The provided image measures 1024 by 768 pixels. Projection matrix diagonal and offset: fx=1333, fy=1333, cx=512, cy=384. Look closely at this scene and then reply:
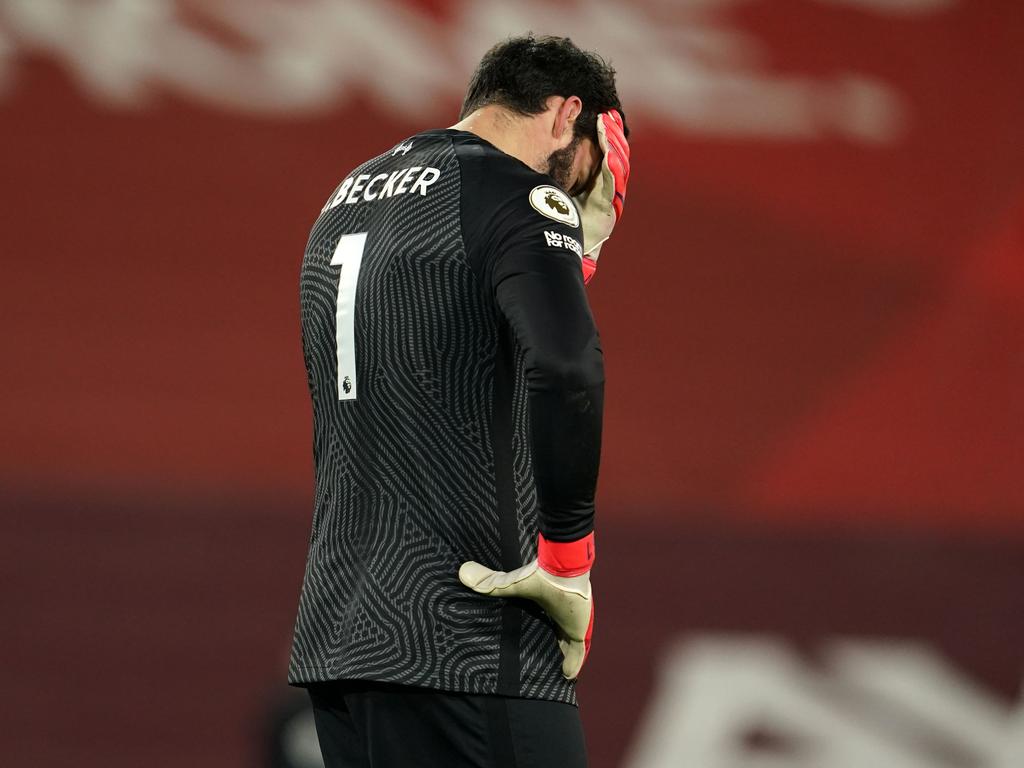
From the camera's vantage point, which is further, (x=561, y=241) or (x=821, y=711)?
(x=821, y=711)

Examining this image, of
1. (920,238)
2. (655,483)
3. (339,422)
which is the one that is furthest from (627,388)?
(339,422)

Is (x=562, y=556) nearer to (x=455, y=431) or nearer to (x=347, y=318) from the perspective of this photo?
(x=455, y=431)

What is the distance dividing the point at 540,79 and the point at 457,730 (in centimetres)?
85

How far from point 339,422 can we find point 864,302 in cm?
277

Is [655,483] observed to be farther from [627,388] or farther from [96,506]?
[96,506]

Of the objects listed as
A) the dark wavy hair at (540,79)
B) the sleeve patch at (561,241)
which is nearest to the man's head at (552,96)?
the dark wavy hair at (540,79)

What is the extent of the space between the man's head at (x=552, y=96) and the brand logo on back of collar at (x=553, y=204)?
209 millimetres

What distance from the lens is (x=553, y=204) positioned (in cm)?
154

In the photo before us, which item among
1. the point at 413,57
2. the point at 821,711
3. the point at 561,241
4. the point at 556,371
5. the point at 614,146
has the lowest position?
the point at 821,711

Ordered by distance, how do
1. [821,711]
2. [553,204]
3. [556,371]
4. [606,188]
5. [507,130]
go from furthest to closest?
[821,711]
[606,188]
[507,130]
[553,204]
[556,371]

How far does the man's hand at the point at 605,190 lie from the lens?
1.83m

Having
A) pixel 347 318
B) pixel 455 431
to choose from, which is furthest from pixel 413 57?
pixel 455 431

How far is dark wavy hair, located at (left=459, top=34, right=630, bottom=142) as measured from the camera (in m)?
1.77

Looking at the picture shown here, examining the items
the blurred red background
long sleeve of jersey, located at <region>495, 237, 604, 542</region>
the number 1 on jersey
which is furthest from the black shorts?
the blurred red background
